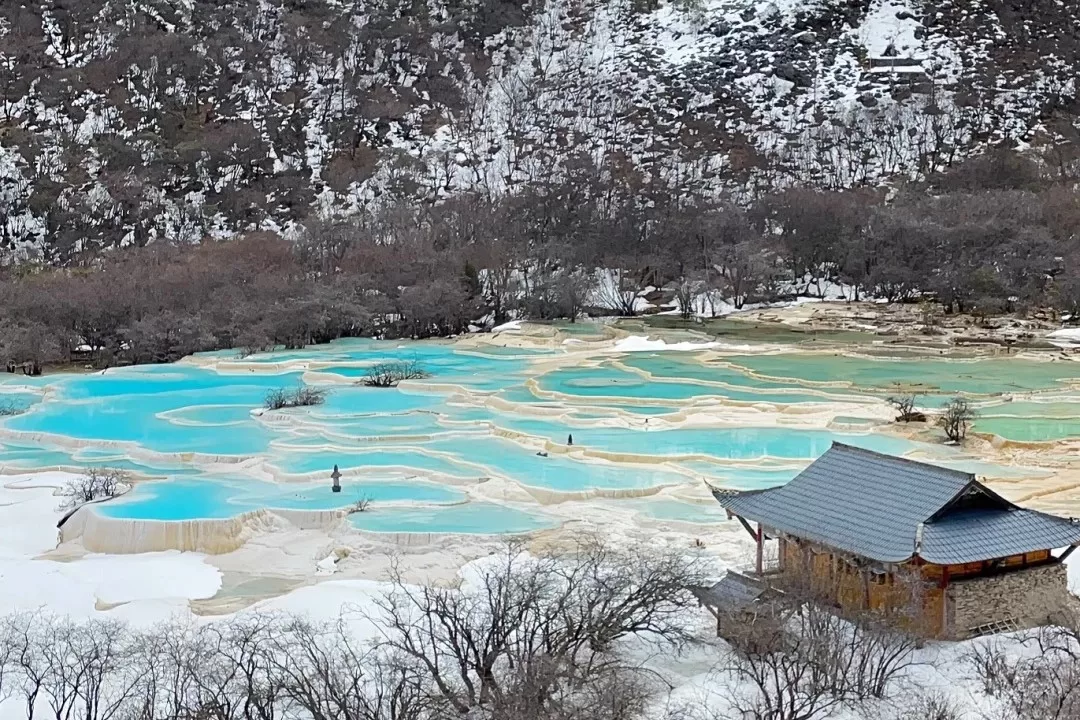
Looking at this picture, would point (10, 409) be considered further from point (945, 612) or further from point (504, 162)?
point (504, 162)

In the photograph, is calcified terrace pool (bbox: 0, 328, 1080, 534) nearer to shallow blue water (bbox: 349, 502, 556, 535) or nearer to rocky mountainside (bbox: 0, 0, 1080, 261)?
shallow blue water (bbox: 349, 502, 556, 535)

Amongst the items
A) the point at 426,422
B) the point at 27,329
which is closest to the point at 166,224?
the point at 27,329

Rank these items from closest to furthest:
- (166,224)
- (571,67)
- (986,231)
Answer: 1. (986,231)
2. (166,224)
3. (571,67)

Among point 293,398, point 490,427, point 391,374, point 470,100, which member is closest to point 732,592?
point 490,427

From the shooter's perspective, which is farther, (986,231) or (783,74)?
(783,74)

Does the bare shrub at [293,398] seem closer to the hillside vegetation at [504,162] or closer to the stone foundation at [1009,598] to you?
the hillside vegetation at [504,162]

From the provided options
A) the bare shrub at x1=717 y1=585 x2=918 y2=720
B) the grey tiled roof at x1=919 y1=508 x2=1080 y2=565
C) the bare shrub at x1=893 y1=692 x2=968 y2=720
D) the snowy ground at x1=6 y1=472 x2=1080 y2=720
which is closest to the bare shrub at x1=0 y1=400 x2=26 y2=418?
the snowy ground at x1=6 y1=472 x2=1080 y2=720

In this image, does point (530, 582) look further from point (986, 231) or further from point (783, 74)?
point (783, 74)
